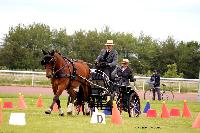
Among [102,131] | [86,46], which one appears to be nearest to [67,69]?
[102,131]

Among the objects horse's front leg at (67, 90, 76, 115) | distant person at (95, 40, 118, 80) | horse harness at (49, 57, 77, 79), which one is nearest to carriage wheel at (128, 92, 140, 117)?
distant person at (95, 40, 118, 80)

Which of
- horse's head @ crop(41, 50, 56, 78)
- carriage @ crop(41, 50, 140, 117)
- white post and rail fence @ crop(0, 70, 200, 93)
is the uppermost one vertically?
horse's head @ crop(41, 50, 56, 78)

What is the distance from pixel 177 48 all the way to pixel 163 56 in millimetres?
2095

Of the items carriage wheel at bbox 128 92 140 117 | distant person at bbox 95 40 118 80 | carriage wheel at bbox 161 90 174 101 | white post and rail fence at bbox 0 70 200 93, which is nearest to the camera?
distant person at bbox 95 40 118 80

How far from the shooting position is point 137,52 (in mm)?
72375

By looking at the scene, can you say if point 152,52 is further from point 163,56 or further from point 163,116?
point 163,116

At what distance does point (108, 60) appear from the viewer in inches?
731

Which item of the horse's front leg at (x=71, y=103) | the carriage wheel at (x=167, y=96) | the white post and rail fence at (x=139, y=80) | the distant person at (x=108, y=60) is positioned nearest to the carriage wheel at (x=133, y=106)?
the distant person at (x=108, y=60)

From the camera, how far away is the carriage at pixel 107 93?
18656 mm

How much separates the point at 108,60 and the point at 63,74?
5.70ft

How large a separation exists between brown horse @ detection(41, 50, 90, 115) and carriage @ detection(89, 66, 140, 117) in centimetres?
36

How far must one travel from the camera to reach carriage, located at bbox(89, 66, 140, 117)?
61.2 feet

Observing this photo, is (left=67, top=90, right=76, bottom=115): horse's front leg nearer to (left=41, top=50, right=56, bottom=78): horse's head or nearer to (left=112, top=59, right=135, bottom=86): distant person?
(left=41, top=50, right=56, bottom=78): horse's head

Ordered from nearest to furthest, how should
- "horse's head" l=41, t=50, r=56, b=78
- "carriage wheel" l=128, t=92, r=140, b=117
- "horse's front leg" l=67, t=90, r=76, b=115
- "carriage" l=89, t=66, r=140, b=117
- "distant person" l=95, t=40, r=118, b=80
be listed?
"horse's head" l=41, t=50, r=56, b=78
"horse's front leg" l=67, t=90, r=76, b=115
"distant person" l=95, t=40, r=118, b=80
"carriage" l=89, t=66, r=140, b=117
"carriage wheel" l=128, t=92, r=140, b=117
